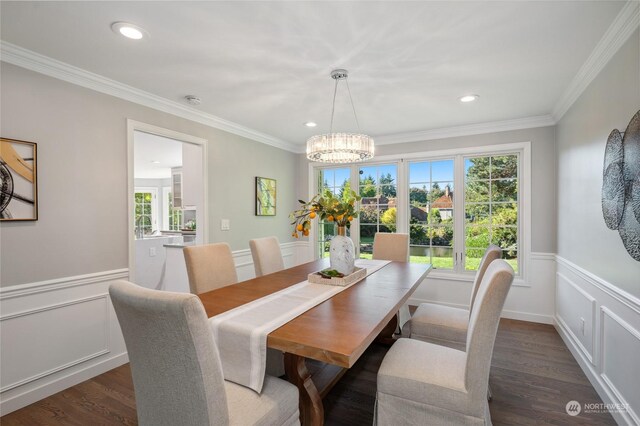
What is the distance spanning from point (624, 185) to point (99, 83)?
12.3 feet

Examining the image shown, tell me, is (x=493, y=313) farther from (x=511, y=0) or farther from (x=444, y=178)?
(x=444, y=178)

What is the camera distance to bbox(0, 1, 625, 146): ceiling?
1.68 m

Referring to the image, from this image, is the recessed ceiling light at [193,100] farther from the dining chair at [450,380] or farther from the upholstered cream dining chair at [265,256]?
the dining chair at [450,380]

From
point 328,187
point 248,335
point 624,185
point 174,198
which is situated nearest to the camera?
point 248,335

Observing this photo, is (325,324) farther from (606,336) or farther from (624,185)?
(606,336)

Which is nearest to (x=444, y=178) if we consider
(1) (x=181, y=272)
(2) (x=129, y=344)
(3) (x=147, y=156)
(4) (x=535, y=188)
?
(4) (x=535, y=188)

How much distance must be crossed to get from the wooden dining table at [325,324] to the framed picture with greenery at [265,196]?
77.1 inches

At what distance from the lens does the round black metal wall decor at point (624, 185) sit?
165 centimetres

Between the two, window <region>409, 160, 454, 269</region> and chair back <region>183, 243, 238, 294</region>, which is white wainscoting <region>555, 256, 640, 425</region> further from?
chair back <region>183, 243, 238, 294</region>

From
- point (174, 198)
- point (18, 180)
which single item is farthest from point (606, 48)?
point (174, 198)

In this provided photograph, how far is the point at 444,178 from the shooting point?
4.18m

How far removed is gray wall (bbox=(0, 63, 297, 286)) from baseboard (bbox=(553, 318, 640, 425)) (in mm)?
3704

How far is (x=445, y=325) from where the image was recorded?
221cm

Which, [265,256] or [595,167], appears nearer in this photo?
[595,167]
